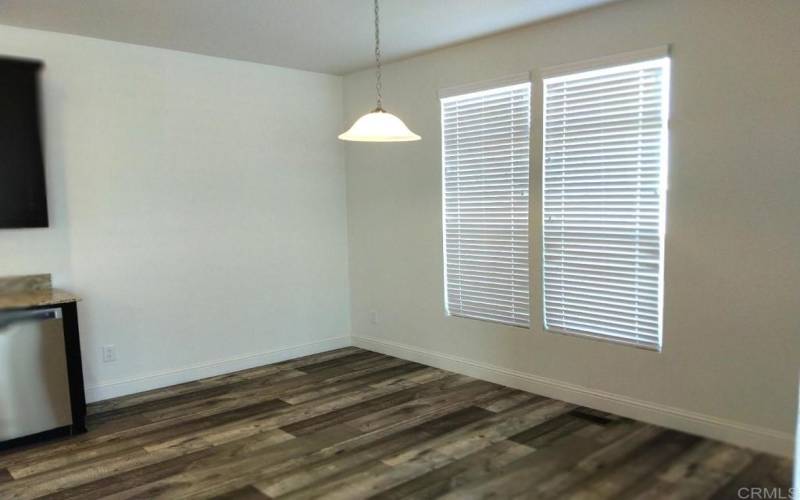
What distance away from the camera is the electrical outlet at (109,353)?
4.29 metres

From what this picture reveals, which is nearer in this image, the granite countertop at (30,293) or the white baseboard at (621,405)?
the white baseboard at (621,405)

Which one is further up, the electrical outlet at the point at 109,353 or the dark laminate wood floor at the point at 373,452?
the electrical outlet at the point at 109,353

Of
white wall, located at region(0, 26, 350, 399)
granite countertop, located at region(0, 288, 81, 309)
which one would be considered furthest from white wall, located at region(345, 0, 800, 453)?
granite countertop, located at region(0, 288, 81, 309)

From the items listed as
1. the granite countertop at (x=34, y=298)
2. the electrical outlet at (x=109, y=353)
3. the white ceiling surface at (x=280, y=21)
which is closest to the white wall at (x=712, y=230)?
the white ceiling surface at (x=280, y=21)

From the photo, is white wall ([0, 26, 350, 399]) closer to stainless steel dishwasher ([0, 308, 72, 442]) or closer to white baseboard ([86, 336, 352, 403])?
white baseboard ([86, 336, 352, 403])

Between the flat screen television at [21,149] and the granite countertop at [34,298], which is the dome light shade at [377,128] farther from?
the flat screen television at [21,149]

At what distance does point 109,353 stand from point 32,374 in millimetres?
824

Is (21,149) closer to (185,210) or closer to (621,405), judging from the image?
(185,210)

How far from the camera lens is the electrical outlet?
4.29m

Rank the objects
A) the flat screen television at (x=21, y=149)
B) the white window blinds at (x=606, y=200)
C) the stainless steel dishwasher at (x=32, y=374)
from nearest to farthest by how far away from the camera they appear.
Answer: the stainless steel dishwasher at (x=32, y=374) < the white window blinds at (x=606, y=200) < the flat screen television at (x=21, y=149)

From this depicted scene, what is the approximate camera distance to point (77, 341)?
3.65 m

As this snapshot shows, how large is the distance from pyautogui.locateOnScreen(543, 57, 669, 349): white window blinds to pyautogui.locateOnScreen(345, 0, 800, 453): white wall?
10 cm

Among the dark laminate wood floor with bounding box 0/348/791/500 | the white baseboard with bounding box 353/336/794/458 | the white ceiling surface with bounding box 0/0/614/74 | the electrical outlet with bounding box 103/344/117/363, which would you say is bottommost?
the dark laminate wood floor with bounding box 0/348/791/500

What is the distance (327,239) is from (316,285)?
1.56 feet
